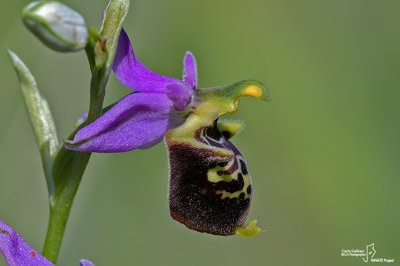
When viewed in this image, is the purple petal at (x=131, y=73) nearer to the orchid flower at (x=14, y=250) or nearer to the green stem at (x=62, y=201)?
the green stem at (x=62, y=201)

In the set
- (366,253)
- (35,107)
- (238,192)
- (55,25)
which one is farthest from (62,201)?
(366,253)

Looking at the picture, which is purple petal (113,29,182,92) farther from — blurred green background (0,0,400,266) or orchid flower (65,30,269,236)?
blurred green background (0,0,400,266)

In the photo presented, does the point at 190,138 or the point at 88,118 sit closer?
the point at 88,118

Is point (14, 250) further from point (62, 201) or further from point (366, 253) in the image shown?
point (366, 253)

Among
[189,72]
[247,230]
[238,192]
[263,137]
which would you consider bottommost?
[263,137]

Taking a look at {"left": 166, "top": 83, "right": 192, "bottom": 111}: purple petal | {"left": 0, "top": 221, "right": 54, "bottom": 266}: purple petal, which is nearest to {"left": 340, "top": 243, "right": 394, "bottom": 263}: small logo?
{"left": 166, "top": 83, "right": 192, "bottom": 111}: purple petal

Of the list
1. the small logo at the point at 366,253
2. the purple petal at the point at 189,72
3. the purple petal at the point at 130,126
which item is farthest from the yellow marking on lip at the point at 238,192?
the small logo at the point at 366,253

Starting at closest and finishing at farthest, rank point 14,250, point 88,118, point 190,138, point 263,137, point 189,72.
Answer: point 14,250 → point 88,118 → point 190,138 → point 189,72 → point 263,137
